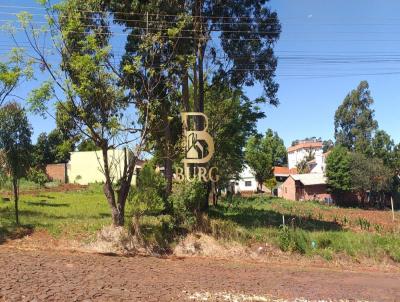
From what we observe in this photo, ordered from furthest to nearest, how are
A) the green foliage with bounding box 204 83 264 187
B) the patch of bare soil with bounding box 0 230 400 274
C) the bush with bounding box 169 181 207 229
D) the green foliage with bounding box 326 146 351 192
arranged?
the green foliage with bounding box 326 146 351 192, the green foliage with bounding box 204 83 264 187, the bush with bounding box 169 181 207 229, the patch of bare soil with bounding box 0 230 400 274

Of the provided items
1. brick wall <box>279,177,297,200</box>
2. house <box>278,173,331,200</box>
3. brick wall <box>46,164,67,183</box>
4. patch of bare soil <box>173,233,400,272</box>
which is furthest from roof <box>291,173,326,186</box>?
patch of bare soil <box>173,233,400,272</box>

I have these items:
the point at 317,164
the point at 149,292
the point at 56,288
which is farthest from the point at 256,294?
the point at 317,164

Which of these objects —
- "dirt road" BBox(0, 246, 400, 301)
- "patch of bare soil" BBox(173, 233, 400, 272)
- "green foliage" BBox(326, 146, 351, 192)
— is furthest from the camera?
"green foliage" BBox(326, 146, 351, 192)

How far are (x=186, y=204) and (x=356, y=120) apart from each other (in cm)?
5992

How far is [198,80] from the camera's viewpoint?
2061 cm

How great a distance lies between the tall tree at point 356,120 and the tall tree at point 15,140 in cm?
5829

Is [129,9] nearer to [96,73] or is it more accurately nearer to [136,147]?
[96,73]

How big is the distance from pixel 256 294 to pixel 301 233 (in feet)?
22.4

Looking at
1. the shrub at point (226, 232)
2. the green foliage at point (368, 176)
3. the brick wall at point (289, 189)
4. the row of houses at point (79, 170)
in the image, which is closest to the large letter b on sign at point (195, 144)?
the shrub at point (226, 232)

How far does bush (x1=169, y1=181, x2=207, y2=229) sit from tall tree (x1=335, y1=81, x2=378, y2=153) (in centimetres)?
5555

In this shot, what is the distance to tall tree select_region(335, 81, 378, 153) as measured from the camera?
69.4 meters

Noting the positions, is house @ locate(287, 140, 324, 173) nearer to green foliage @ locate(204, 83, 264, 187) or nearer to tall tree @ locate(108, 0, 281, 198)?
green foliage @ locate(204, 83, 264, 187)

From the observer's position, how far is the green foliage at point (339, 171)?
5553cm

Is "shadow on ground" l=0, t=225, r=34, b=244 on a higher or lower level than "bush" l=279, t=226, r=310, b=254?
higher
